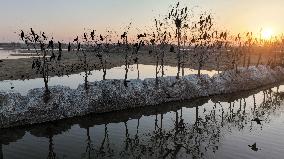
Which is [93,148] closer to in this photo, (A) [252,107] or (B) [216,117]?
(B) [216,117]

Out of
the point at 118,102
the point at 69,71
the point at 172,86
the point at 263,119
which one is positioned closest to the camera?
the point at 263,119

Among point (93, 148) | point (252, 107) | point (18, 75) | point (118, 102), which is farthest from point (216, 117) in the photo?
point (18, 75)

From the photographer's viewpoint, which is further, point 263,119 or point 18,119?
point 263,119

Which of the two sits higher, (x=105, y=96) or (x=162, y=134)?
(x=105, y=96)

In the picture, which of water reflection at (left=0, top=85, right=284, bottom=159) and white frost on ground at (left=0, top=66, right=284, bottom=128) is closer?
water reflection at (left=0, top=85, right=284, bottom=159)

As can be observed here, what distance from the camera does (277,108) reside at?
158 feet

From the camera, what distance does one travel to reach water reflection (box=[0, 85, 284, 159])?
2948 centimetres

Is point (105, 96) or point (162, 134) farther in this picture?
point (105, 96)

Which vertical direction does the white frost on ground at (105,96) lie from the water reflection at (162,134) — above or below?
above

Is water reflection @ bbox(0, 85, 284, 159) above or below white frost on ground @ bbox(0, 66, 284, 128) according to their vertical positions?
below

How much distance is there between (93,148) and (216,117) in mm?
17762

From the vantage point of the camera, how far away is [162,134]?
1393 inches

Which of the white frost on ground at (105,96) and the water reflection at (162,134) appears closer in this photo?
the water reflection at (162,134)

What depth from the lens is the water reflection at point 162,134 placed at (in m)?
29.5
